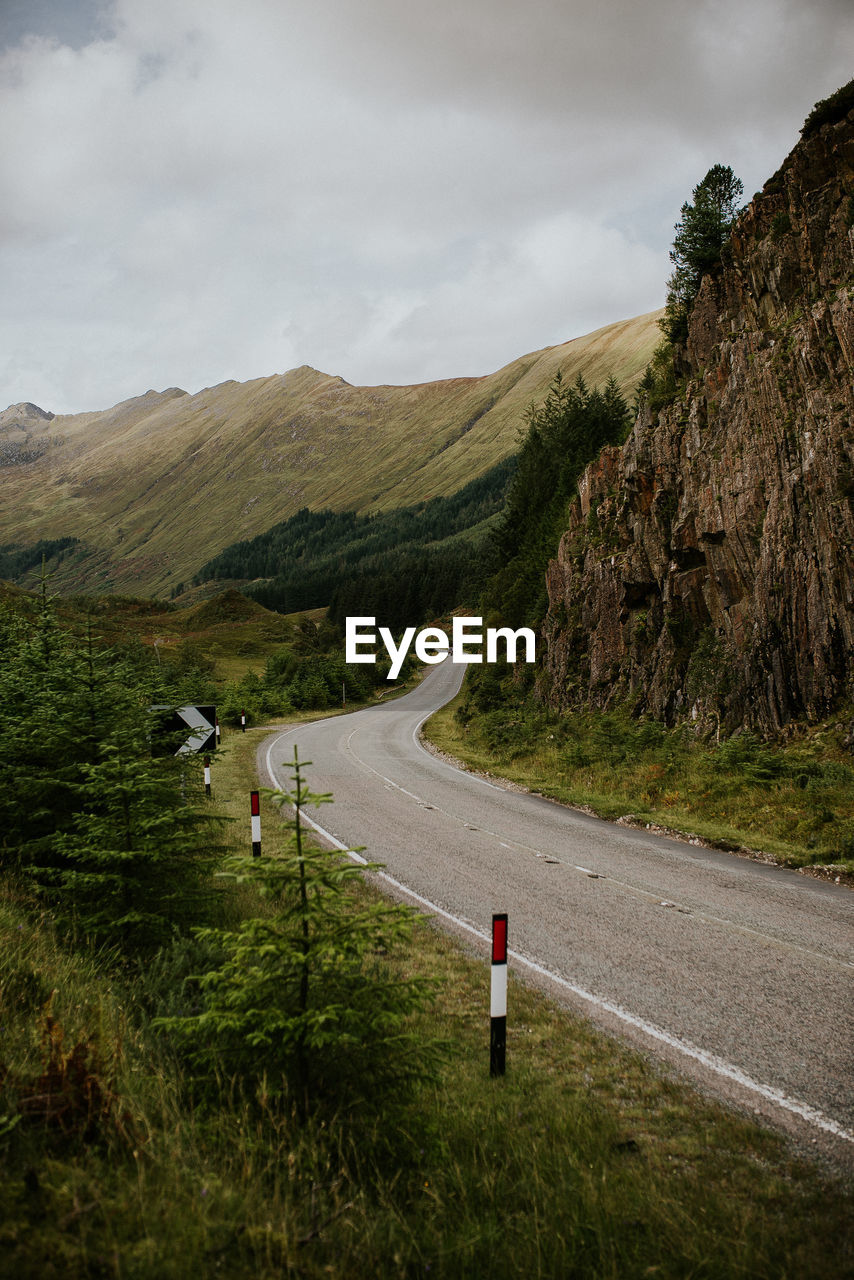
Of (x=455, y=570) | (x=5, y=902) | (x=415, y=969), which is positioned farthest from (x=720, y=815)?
(x=455, y=570)

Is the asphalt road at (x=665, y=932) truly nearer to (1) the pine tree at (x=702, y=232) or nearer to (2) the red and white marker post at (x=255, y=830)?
(2) the red and white marker post at (x=255, y=830)

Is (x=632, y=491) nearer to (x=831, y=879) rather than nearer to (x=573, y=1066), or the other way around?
(x=831, y=879)

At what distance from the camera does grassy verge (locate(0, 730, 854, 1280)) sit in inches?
99.6

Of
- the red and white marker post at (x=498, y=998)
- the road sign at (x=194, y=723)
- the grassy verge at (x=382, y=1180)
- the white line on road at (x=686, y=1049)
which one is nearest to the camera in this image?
the grassy verge at (x=382, y=1180)

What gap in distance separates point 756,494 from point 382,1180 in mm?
18608

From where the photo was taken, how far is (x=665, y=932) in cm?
789

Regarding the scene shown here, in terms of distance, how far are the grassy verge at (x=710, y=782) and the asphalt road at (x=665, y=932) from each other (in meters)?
0.94

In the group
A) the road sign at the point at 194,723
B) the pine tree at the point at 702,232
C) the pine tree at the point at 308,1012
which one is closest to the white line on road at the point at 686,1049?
the pine tree at the point at 308,1012

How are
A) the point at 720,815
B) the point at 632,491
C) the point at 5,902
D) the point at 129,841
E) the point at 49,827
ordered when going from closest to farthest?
the point at 129,841
the point at 5,902
the point at 49,827
the point at 720,815
the point at 632,491

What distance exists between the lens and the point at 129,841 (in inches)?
232

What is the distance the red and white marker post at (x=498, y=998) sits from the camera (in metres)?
4.80

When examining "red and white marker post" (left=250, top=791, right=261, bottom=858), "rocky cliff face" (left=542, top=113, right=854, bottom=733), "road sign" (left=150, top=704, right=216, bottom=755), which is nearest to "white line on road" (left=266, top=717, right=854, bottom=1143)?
"red and white marker post" (left=250, top=791, right=261, bottom=858)

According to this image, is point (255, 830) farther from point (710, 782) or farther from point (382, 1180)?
point (710, 782)

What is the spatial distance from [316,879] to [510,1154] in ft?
6.06
